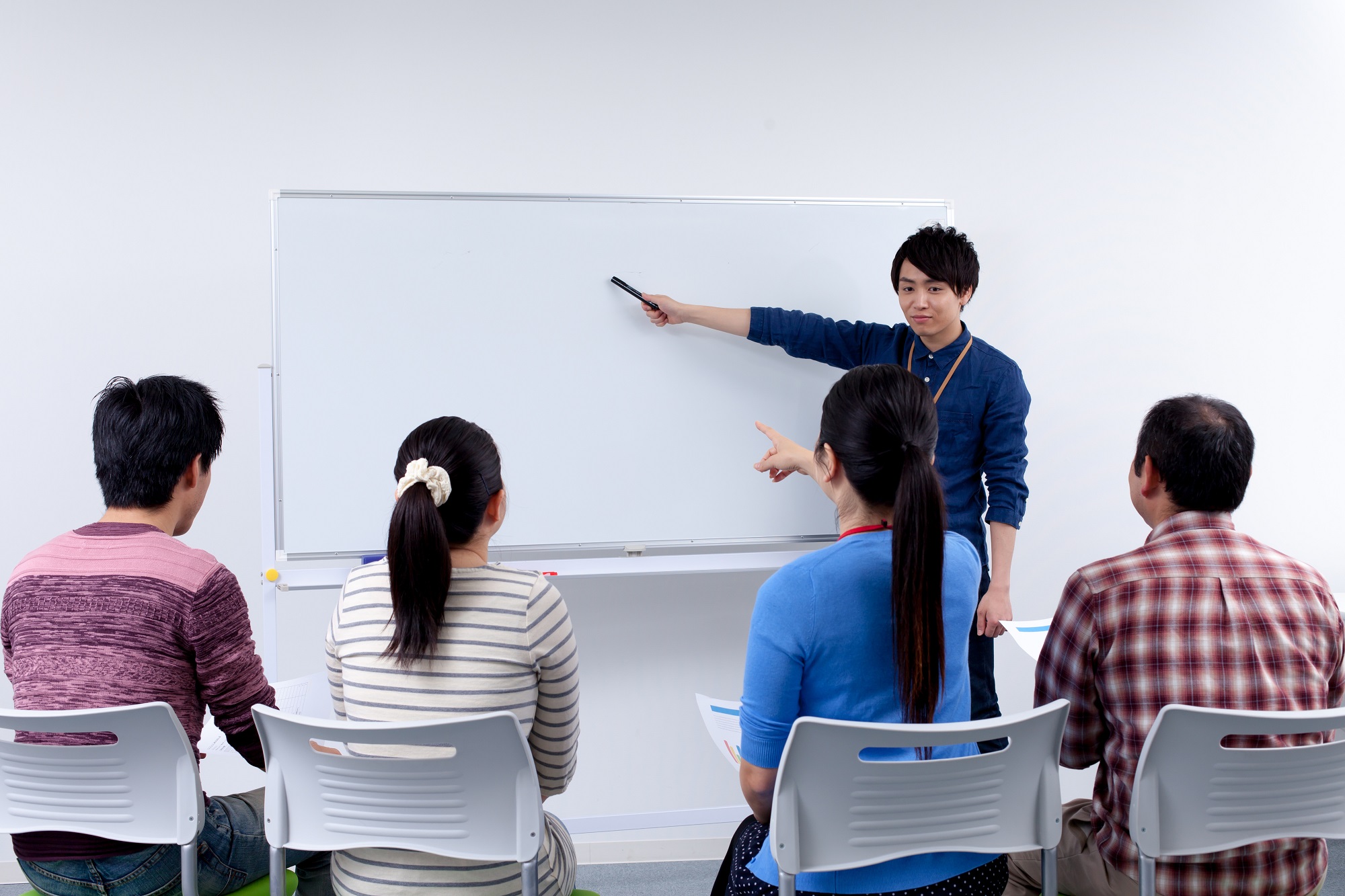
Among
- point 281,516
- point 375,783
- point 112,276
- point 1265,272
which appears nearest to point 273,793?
point 375,783

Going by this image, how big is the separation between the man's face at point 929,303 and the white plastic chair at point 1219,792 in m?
1.19

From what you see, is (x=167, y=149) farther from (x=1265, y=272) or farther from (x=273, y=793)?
(x=1265, y=272)

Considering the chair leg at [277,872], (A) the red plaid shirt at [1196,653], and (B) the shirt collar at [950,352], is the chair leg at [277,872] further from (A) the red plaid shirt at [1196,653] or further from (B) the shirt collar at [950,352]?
(B) the shirt collar at [950,352]

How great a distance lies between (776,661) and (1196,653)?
0.63 m

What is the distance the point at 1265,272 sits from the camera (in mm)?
2902

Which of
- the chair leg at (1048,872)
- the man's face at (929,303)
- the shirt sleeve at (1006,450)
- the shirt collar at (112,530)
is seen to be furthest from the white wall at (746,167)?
the chair leg at (1048,872)

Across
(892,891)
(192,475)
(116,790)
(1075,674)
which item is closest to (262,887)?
(116,790)

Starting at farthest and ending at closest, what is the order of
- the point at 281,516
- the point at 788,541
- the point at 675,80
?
1. the point at 675,80
2. the point at 788,541
3. the point at 281,516

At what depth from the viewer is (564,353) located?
239 cm

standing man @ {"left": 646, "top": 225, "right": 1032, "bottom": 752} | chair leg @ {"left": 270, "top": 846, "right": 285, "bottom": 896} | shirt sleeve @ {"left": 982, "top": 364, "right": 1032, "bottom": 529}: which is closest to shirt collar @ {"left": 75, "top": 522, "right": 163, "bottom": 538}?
chair leg @ {"left": 270, "top": 846, "right": 285, "bottom": 896}

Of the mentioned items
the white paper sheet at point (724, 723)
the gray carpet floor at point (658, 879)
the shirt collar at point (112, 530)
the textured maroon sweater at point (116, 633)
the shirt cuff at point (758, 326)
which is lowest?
the gray carpet floor at point (658, 879)

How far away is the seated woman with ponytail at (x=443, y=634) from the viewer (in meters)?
1.26

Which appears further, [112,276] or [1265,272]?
[1265,272]

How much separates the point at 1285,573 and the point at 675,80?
6.72 feet
